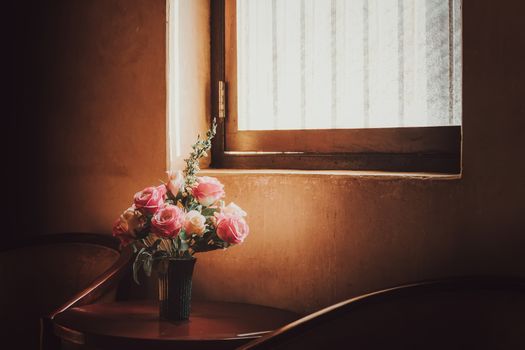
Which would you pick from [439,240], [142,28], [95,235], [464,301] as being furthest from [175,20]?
[464,301]

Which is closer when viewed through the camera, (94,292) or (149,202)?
(149,202)

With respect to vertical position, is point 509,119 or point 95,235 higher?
point 509,119

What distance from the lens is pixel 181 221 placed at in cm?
181

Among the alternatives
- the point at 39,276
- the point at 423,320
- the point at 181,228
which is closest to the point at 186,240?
the point at 181,228

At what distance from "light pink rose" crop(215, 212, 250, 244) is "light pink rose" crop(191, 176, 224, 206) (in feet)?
0.22

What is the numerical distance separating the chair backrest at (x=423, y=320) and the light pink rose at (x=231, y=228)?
42 cm

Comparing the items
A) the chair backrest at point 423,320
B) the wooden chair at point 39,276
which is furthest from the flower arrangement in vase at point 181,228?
the wooden chair at point 39,276

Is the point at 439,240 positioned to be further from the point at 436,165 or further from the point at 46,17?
the point at 46,17

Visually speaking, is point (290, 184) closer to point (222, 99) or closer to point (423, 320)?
point (222, 99)

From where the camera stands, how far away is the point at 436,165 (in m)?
1.99

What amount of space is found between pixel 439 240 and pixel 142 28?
150 centimetres

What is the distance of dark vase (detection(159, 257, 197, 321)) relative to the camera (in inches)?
74.6

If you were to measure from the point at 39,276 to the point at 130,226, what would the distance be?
1.02 meters

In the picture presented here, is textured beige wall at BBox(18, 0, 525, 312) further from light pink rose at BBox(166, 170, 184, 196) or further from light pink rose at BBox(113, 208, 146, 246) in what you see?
light pink rose at BBox(113, 208, 146, 246)
